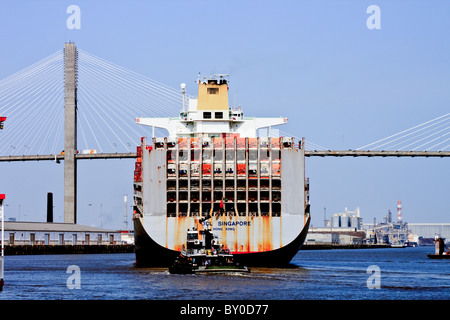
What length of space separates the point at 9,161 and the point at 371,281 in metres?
83.7

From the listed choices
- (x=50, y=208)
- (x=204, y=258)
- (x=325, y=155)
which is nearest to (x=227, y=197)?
(x=204, y=258)

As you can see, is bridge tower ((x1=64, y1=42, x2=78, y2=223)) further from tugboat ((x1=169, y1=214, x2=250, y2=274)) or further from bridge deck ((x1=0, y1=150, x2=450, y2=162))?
tugboat ((x1=169, y1=214, x2=250, y2=274))

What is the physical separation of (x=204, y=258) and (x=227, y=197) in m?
8.28

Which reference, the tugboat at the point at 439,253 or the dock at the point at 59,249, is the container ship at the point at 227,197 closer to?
Answer: the tugboat at the point at 439,253

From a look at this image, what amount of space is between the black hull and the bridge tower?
55.6 meters

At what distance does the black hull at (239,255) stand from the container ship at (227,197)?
7 centimetres

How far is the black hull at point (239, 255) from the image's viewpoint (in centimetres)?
5806

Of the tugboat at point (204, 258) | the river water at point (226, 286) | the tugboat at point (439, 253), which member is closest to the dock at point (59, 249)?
the tugboat at point (439, 253)

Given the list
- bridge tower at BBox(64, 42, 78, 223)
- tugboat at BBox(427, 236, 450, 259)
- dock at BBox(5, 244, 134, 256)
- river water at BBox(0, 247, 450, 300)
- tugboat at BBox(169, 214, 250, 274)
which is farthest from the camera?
bridge tower at BBox(64, 42, 78, 223)

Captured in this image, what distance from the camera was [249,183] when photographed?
197ft

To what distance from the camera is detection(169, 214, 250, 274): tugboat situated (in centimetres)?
5091

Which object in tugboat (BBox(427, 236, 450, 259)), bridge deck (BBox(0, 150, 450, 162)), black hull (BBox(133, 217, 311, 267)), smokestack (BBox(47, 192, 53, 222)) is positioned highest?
bridge deck (BBox(0, 150, 450, 162))

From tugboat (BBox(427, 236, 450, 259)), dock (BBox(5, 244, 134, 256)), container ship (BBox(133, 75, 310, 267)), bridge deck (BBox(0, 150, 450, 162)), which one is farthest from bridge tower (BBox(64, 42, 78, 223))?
container ship (BBox(133, 75, 310, 267))
